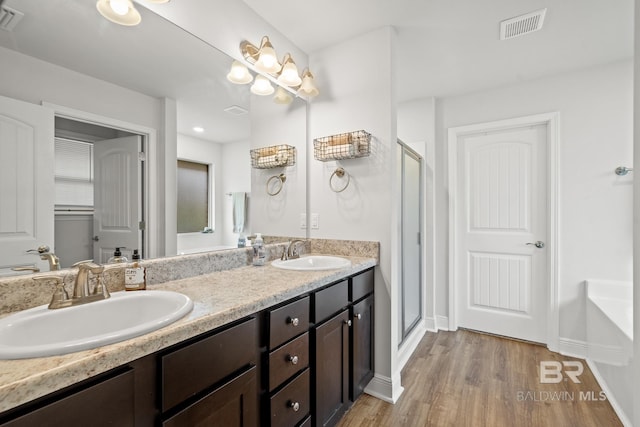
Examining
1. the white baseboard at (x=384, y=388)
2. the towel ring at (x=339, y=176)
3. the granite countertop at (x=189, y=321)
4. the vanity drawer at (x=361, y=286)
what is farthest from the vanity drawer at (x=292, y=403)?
the towel ring at (x=339, y=176)

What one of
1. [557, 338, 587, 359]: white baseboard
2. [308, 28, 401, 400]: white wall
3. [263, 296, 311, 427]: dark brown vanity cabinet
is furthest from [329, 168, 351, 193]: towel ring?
[557, 338, 587, 359]: white baseboard

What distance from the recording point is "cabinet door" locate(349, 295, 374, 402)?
1658 mm

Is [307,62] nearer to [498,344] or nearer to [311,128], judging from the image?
[311,128]

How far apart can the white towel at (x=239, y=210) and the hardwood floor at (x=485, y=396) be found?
1.27 meters

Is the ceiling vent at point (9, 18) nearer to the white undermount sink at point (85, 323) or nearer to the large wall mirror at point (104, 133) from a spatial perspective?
the large wall mirror at point (104, 133)

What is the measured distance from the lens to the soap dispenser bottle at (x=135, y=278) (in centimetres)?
114

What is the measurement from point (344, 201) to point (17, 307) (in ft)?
5.40

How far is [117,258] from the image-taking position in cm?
119

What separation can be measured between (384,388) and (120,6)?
2429 millimetres

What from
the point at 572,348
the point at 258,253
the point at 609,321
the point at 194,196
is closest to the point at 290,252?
the point at 258,253

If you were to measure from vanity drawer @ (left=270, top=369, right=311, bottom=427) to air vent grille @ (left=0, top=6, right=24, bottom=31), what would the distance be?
5.07 feet

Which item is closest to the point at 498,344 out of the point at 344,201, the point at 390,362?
the point at 390,362

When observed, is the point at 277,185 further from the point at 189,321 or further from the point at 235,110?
the point at 189,321

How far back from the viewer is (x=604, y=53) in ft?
7.34
